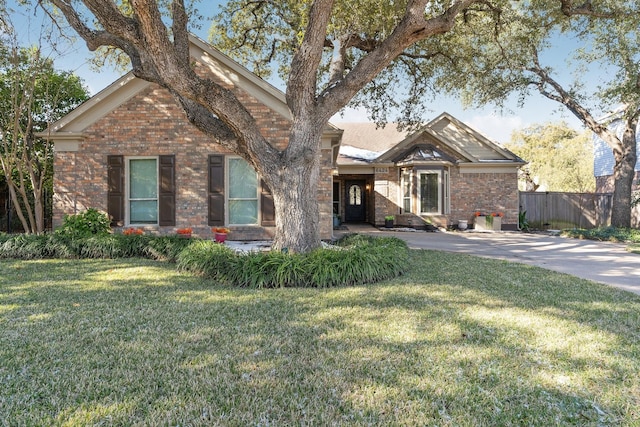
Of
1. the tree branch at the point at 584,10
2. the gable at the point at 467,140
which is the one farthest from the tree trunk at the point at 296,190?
the gable at the point at 467,140

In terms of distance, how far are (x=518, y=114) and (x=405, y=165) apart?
16.6 feet

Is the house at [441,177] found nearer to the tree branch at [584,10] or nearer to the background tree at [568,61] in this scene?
the background tree at [568,61]

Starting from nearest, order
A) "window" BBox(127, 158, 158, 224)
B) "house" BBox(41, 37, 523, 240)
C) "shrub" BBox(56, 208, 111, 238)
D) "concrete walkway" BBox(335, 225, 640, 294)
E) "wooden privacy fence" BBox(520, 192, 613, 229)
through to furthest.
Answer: "concrete walkway" BBox(335, 225, 640, 294) < "shrub" BBox(56, 208, 111, 238) < "house" BBox(41, 37, 523, 240) < "window" BBox(127, 158, 158, 224) < "wooden privacy fence" BBox(520, 192, 613, 229)

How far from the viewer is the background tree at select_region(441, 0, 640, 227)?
10.7m

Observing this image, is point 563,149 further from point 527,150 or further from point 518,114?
point 518,114

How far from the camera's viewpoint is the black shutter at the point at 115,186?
9.60m

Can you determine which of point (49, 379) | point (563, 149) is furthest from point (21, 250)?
point (563, 149)

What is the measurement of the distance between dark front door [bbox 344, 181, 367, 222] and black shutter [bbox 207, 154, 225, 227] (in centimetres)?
1078

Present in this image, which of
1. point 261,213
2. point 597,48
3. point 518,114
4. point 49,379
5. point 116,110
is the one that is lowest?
point 49,379

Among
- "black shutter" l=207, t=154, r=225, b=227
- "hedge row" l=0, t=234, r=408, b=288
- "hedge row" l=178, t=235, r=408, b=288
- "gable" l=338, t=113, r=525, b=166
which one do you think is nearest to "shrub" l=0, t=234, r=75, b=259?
"hedge row" l=0, t=234, r=408, b=288

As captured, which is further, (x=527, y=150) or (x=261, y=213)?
(x=527, y=150)

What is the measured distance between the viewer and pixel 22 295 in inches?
185

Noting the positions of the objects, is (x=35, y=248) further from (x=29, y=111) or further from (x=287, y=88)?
(x=287, y=88)

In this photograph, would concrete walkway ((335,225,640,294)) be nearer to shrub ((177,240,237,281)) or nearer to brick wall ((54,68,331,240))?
brick wall ((54,68,331,240))
